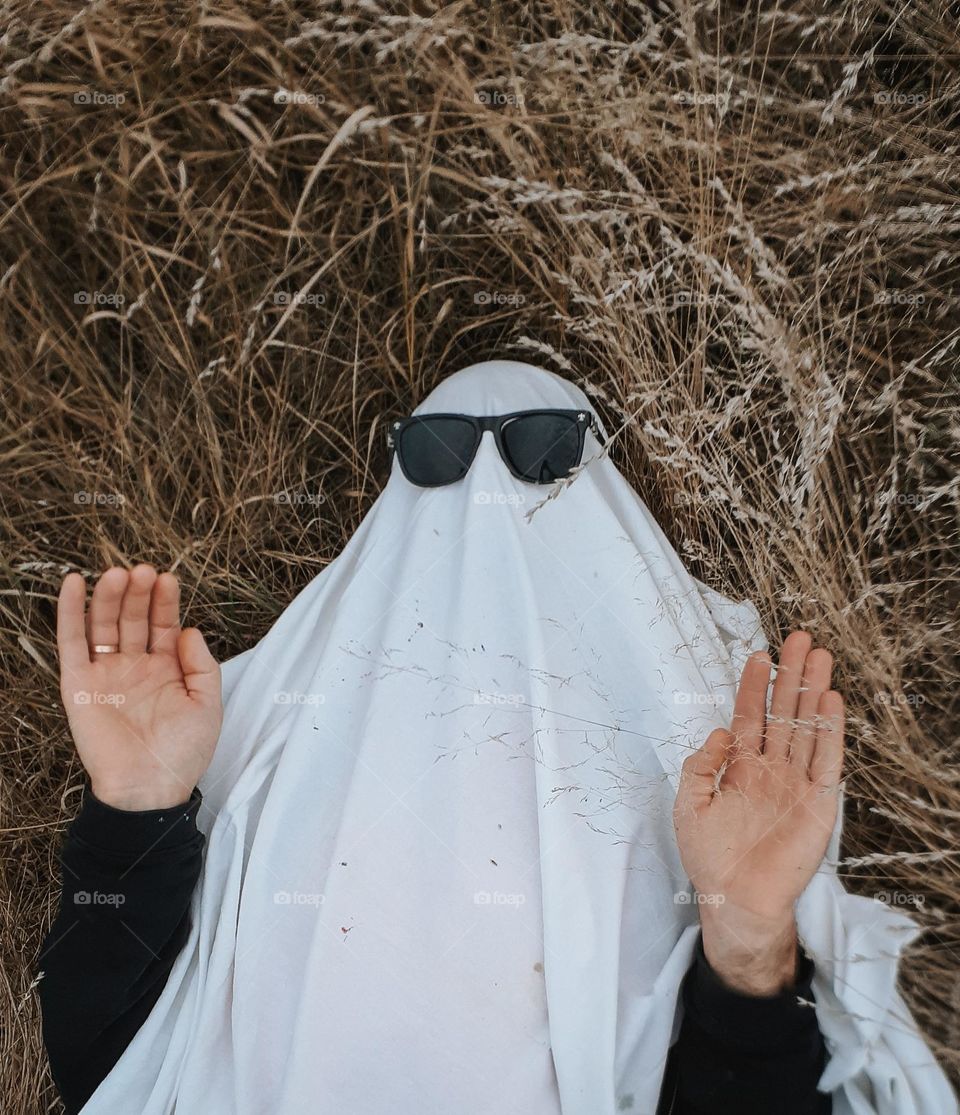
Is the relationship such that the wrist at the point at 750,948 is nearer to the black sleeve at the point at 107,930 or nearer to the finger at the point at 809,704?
the finger at the point at 809,704

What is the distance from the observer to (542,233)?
312 centimetres

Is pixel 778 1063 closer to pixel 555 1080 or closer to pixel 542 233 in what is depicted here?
pixel 555 1080

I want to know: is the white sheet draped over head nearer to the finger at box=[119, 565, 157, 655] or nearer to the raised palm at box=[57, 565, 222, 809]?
the raised palm at box=[57, 565, 222, 809]

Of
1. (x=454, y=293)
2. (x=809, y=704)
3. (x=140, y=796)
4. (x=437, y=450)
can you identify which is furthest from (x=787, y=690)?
(x=454, y=293)

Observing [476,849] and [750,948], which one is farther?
[476,849]

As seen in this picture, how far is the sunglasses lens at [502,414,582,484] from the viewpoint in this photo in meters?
2.51

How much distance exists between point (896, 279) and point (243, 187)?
2196 millimetres

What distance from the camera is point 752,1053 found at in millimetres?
1918

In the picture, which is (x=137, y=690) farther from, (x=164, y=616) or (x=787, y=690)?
(x=787, y=690)

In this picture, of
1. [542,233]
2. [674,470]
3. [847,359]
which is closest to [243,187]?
[542,233]

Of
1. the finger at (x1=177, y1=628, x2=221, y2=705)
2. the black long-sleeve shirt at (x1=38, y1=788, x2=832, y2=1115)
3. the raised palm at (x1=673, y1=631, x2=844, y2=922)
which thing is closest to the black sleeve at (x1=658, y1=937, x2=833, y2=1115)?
the black long-sleeve shirt at (x1=38, y1=788, x2=832, y2=1115)

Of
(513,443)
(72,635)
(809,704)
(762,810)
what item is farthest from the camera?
(513,443)

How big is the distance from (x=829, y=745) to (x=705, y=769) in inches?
10.9

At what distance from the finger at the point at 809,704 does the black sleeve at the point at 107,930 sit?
56.9 inches
